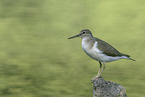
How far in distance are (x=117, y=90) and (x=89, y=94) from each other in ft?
19.1

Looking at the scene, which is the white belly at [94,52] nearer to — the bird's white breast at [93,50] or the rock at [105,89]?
the bird's white breast at [93,50]

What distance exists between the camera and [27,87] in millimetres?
18984

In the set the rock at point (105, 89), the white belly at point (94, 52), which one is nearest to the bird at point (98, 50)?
the white belly at point (94, 52)

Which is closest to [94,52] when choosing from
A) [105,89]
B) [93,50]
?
[93,50]

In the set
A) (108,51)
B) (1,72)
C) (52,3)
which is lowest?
(108,51)

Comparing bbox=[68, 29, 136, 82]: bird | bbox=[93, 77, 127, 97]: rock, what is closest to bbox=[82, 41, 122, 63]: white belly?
bbox=[68, 29, 136, 82]: bird

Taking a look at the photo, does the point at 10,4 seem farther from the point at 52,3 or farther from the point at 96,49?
the point at 96,49

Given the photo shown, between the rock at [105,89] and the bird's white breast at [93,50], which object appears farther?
the rock at [105,89]

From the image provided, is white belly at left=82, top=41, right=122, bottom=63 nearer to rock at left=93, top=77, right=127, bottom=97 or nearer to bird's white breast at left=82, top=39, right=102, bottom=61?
bird's white breast at left=82, top=39, right=102, bottom=61

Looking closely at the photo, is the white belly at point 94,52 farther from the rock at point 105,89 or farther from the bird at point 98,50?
the rock at point 105,89

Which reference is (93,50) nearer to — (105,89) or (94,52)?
(94,52)

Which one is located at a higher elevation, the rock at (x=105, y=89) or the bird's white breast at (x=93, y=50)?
the bird's white breast at (x=93, y=50)

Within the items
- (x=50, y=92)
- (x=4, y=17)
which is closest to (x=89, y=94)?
(x=50, y=92)

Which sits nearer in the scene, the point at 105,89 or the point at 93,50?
the point at 93,50
